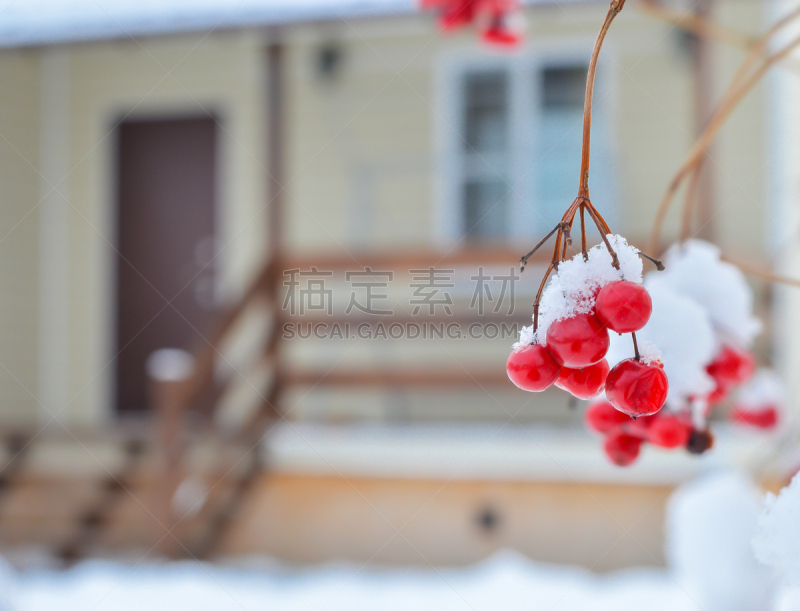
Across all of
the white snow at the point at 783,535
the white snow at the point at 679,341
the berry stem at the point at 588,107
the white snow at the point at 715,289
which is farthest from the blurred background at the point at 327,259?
the berry stem at the point at 588,107

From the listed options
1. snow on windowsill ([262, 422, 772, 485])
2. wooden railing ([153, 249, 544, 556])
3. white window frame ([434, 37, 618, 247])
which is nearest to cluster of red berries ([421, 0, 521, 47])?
wooden railing ([153, 249, 544, 556])

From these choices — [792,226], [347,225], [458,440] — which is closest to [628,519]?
[458,440]

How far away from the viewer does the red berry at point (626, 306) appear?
1.76 feet

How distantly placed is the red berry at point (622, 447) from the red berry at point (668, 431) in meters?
0.02

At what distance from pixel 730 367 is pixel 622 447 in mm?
178

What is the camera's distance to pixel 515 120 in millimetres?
4906

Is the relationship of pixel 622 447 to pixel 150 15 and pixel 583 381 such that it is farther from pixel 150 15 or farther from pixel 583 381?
pixel 150 15

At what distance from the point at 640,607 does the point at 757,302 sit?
261 cm

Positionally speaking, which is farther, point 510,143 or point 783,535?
point 510,143

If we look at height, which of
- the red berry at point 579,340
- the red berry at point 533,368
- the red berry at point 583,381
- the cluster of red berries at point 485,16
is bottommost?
the red berry at point 583,381

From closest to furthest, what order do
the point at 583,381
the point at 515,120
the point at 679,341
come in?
the point at 583,381 → the point at 679,341 → the point at 515,120

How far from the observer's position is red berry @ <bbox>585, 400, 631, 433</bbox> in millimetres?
732

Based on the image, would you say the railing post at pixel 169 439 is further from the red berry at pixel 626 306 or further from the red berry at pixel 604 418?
the red berry at pixel 626 306

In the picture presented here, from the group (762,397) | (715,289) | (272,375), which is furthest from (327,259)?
(715,289)
